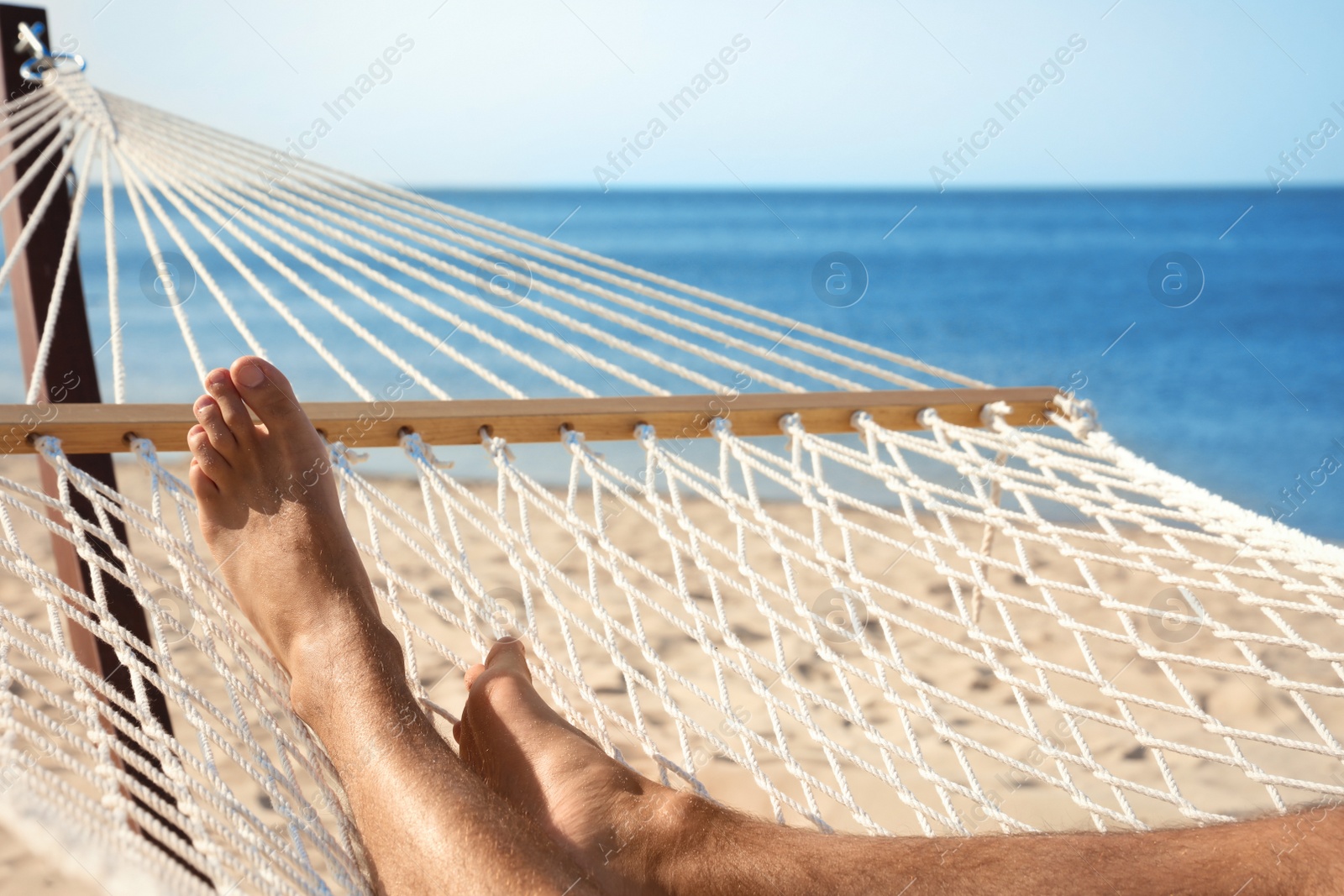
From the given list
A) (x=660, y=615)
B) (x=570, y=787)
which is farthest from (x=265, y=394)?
(x=660, y=615)

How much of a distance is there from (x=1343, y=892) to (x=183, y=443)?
118 centimetres

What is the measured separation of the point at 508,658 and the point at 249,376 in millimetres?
467

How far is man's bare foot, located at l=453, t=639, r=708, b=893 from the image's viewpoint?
0.67 m

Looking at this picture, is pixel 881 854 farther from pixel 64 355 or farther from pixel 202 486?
pixel 64 355

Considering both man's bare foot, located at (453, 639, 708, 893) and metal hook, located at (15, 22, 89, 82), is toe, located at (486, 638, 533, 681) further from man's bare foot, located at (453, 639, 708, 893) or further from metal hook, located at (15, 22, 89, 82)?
metal hook, located at (15, 22, 89, 82)

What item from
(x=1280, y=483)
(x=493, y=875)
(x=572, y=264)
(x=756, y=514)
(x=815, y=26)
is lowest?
(x=1280, y=483)

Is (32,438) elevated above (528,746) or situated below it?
above

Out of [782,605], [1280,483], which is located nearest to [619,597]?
[782,605]

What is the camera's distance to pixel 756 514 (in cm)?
114

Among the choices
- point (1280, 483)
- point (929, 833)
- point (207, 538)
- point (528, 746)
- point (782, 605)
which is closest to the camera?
point (528, 746)

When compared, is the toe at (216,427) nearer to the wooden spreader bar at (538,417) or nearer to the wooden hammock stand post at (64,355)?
the wooden spreader bar at (538,417)

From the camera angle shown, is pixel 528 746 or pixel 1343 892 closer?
pixel 1343 892

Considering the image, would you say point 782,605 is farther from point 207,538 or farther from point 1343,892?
point 1343,892

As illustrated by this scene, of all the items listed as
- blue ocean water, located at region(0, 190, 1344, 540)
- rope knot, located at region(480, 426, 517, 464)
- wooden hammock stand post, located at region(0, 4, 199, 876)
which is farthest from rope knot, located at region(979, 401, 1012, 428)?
blue ocean water, located at region(0, 190, 1344, 540)
